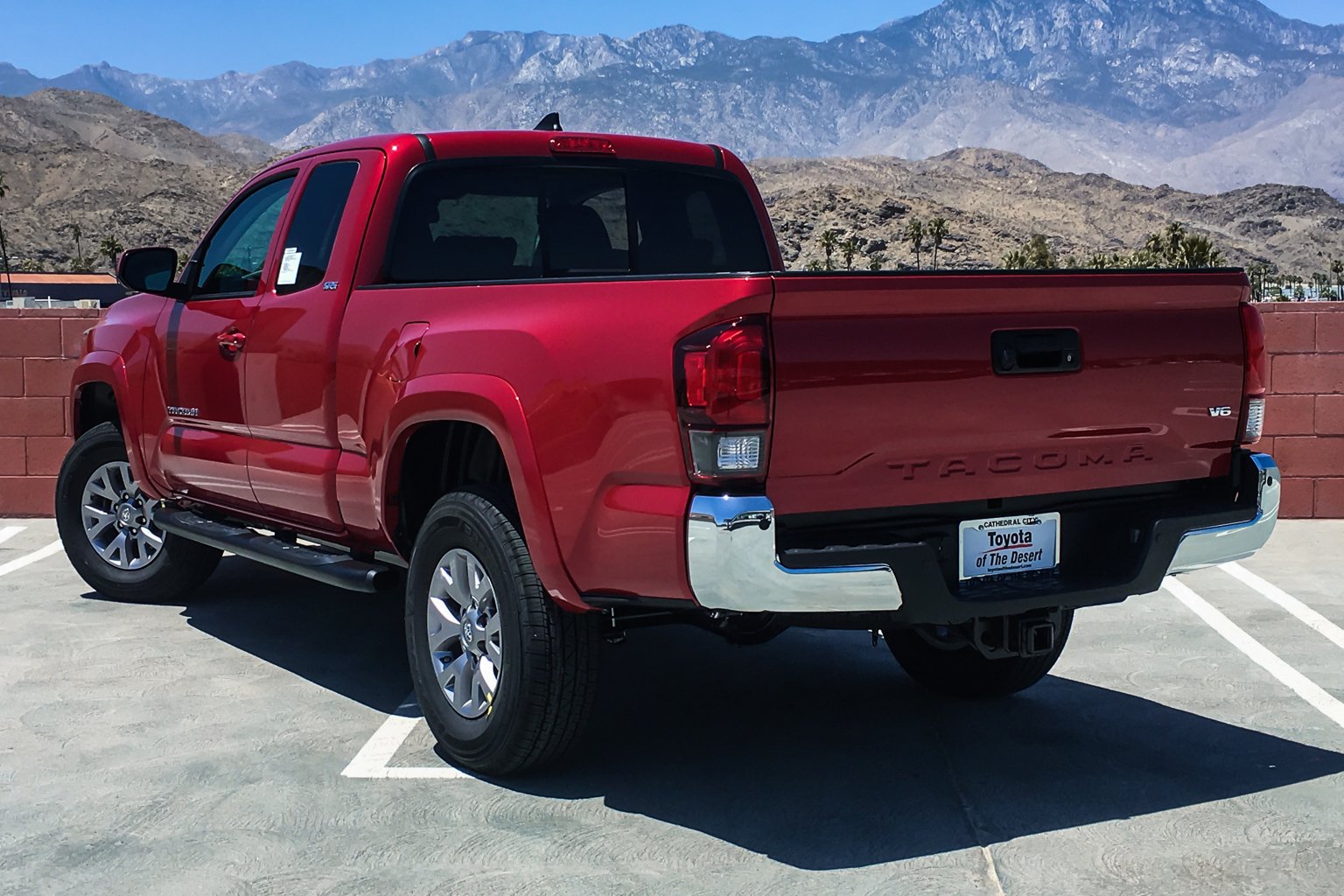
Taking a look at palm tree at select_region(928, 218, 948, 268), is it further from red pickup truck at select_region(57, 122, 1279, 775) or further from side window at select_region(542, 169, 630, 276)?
red pickup truck at select_region(57, 122, 1279, 775)

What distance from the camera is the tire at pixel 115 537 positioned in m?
7.19

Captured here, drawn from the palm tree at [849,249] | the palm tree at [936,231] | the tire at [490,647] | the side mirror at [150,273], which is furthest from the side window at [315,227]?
the palm tree at [936,231]

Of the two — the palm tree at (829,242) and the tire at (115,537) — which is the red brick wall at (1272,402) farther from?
the palm tree at (829,242)

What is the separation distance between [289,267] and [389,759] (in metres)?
1.99

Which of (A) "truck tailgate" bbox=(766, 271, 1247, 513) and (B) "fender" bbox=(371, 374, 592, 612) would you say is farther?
(B) "fender" bbox=(371, 374, 592, 612)

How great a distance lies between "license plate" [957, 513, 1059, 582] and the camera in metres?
3.95

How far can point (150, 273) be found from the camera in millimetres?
6473

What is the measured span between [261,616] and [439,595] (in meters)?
2.74

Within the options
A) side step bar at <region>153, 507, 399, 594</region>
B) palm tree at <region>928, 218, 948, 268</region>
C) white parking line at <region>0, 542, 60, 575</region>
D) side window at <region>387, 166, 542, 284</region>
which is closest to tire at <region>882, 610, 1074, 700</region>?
side step bar at <region>153, 507, 399, 594</region>

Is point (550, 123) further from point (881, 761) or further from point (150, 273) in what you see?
point (881, 761)

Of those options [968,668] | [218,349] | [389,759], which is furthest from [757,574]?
[218,349]

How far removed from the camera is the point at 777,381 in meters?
3.61

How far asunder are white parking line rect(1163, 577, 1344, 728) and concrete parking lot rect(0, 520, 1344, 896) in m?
0.02

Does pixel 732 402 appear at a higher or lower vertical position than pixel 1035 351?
lower
